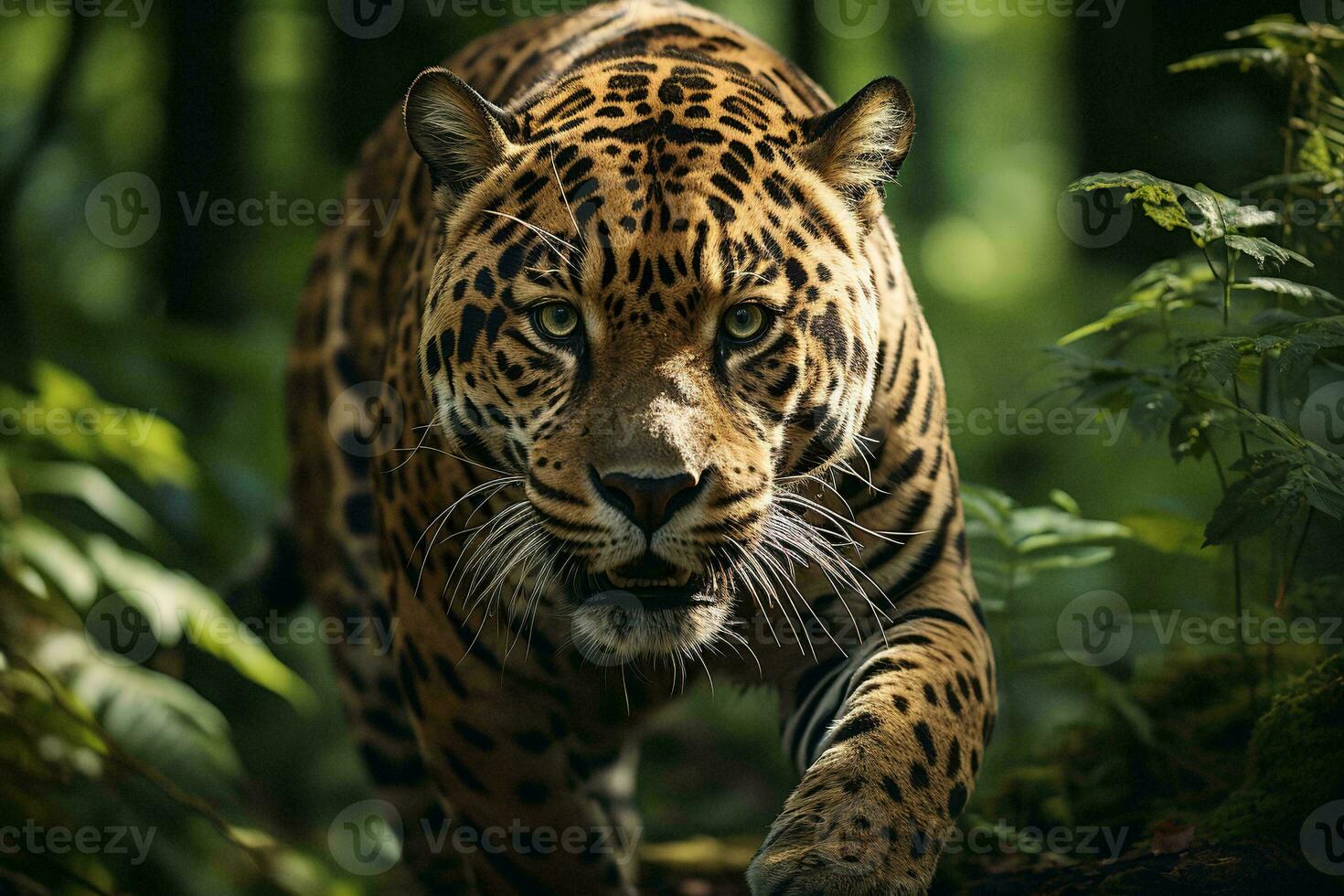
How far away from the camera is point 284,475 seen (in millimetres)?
9320

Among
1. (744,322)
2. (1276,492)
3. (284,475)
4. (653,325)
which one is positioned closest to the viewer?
(653,325)

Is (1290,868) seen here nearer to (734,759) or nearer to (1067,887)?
(1067,887)

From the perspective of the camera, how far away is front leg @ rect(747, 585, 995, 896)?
3398 millimetres

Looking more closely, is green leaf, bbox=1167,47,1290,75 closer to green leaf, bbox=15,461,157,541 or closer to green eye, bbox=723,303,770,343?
green eye, bbox=723,303,770,343

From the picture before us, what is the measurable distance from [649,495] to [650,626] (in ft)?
1.81

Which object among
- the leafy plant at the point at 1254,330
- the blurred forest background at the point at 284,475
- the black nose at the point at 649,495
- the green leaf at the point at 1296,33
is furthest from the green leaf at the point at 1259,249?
the black nose at the point at 649,495

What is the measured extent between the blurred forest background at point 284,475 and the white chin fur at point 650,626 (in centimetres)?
140

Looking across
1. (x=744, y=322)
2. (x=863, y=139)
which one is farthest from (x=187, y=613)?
(x=863, y=139)

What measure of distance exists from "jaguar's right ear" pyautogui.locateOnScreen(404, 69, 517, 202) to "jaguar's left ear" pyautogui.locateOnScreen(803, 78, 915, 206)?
999 millimetres

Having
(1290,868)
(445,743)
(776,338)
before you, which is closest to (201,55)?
(445,743)

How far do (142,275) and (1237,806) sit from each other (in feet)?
34.9

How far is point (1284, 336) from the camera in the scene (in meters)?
4.27

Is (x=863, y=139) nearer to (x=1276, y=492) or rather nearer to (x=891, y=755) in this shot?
(x=1276, y=492)

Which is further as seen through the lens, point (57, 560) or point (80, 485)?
point (80, 485)
